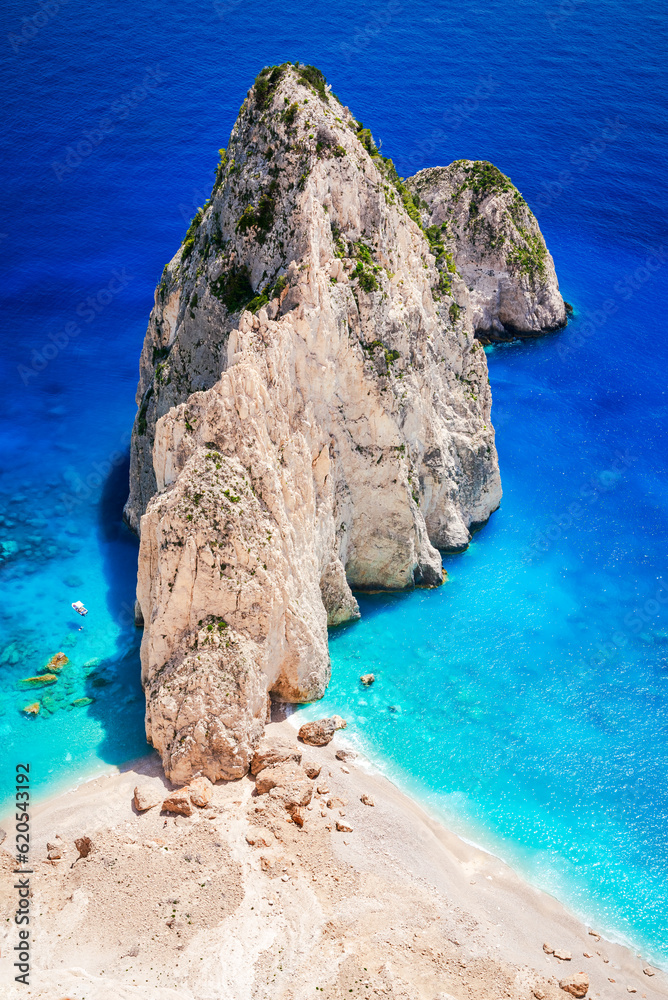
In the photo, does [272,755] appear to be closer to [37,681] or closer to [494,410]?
[37,681]

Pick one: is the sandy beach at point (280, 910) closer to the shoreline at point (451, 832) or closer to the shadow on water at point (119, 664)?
the shoreline at point (451, 832)

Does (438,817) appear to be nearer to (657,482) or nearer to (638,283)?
(657,482)

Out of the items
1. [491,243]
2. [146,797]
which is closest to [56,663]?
[146,797]

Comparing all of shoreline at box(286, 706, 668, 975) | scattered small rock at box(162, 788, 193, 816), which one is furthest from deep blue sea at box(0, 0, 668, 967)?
scattered small rock at box(162, 788, 193, 816)

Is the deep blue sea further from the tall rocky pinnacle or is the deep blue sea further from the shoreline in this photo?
the tall rocky pinnacle

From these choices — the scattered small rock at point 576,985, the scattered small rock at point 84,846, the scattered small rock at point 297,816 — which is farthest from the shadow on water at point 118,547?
the scattered small rock at point 576,985

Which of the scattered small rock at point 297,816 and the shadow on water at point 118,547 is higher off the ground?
the scattered small rock at point 297,816
